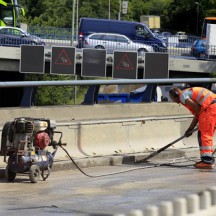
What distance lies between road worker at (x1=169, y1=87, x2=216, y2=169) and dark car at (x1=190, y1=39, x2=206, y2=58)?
115ft

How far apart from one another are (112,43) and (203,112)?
3642 cm

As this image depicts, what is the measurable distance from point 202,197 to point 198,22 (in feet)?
361

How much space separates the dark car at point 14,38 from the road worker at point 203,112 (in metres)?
31.6

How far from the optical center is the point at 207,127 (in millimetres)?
12484

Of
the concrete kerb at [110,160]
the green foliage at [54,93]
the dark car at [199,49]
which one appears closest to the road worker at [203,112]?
the concrete kerb at [110,160]

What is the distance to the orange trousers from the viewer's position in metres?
12.4

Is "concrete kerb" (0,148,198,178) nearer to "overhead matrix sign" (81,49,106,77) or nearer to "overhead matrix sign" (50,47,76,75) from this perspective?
"overhead matrix sign" (50,47,76,75)

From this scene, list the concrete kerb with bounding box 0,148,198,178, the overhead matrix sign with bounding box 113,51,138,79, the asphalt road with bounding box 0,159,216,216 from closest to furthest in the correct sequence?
1. the asphalt road with bounding box 0,159,216,216
2. the concrete kerb with bounding box 0,148,198,178
3. the overhead matrix sign with bounding box 113,51,138,79

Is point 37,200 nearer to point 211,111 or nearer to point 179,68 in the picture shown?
point 211,111

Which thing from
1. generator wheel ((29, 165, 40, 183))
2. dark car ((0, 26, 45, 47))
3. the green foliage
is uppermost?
generator wheel ((29, 165, 40, 183))

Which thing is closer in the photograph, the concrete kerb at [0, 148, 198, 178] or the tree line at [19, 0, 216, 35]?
the concrete kerb at [0, 148, 198, 178]

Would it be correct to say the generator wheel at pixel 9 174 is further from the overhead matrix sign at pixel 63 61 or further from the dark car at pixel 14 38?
the dark car at pixel 14 38

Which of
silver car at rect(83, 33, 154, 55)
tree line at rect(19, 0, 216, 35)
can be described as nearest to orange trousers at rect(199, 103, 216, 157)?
silver car at rect(83, 33, 154, 55)

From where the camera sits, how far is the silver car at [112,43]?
4812 cm
